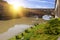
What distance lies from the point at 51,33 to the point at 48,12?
130 cm

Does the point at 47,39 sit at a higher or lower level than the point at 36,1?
lower

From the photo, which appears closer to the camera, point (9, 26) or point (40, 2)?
point (9, 26)

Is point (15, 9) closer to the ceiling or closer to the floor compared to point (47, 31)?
closer to the ceiling

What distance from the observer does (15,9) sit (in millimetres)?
3109

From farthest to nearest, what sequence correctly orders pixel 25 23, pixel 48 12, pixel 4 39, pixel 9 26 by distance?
pixel 48 12 < pixel 25 23 < pixel 9 26 < pixel 4 39

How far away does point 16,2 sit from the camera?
306 cm

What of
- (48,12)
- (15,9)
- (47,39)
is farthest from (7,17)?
(47,39)

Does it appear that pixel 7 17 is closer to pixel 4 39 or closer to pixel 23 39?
pixel 4 39

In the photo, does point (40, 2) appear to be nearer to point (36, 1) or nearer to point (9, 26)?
point (36, 1)

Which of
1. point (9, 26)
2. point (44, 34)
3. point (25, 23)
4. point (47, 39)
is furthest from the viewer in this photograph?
point (25, 23)

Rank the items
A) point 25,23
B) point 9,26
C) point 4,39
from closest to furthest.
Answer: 1. point 4,39
2. point 9,26
3. point 25,23

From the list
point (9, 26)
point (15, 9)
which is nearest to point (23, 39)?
point (9, 26)

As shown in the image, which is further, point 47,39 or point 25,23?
point 25,23

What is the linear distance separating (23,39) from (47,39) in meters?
0.32
